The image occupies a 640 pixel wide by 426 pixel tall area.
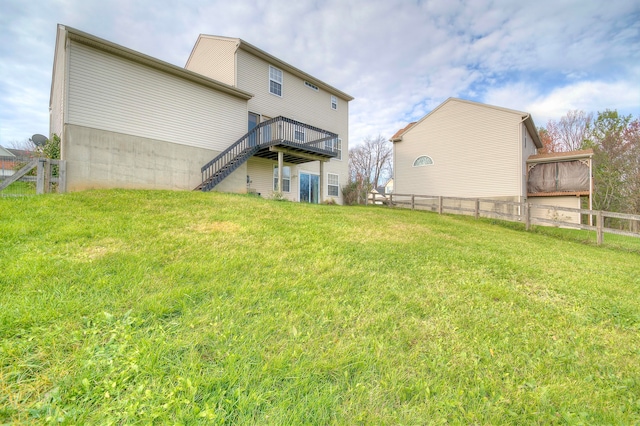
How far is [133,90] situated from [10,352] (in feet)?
34.5

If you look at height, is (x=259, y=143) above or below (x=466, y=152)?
below

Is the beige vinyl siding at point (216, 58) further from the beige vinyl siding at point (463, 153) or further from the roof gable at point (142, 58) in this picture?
the beige vinyl siding at point (463, 153)

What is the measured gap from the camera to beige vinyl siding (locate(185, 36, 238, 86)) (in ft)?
40.6

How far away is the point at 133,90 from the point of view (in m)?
9.36

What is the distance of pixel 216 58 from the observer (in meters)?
13.1

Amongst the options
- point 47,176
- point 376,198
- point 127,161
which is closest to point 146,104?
point 127,161

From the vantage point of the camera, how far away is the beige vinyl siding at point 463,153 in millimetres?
14648

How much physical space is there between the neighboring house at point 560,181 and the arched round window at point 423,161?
18.5 ft

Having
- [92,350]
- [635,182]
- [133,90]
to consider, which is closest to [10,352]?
[92,350]

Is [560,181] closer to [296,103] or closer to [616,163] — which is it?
[616,163]

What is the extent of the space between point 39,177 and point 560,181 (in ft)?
76.7

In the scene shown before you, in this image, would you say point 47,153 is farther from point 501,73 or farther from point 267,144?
point 501,73

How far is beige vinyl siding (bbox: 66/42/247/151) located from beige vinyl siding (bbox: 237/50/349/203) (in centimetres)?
137

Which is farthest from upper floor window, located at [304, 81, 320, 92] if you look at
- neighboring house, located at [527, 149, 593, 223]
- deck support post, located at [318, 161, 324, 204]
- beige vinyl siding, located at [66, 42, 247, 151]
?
neighboring house, located at [527, 149, 593, 223]
